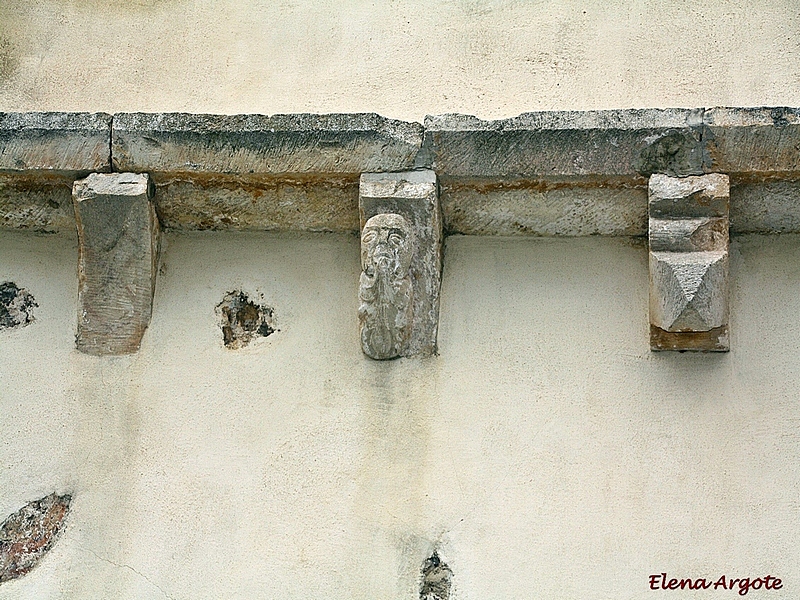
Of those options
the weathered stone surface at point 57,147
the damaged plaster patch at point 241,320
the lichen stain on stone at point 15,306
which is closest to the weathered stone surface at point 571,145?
the damaged plaster patch at point 241,320

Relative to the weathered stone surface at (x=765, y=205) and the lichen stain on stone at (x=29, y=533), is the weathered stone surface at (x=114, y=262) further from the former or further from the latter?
the weathered stone surface at (x=765, y=205)

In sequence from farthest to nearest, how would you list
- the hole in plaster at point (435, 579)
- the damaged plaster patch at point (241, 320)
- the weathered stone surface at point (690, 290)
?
the damaged plaster patch at point (241, 320) < the weathered stone surface at point (690, 290) < the hole in plaster at point (435, 579)

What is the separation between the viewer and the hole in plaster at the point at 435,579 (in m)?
3.83

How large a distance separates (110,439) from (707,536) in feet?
6.46

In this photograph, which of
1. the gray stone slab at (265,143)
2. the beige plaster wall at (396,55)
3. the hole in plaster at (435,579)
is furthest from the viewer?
the beige plaster wall at (396,55)

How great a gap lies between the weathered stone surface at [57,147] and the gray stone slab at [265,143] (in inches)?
2.1

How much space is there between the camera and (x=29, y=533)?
158 inches

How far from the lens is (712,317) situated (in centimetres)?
400

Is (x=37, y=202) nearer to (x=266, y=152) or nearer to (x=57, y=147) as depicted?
(x=57, y=147)

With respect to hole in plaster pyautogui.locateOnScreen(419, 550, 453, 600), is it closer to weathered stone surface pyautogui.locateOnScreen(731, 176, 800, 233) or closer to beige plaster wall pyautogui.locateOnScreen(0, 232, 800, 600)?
beige plaster wall pyautogui.locateOnScreen(0, 232, 800, 600)

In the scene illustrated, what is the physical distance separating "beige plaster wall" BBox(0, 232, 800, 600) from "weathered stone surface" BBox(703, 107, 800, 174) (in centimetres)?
32

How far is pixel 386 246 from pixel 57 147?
1.21 meters

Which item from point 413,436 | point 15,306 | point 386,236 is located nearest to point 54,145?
point 15,306

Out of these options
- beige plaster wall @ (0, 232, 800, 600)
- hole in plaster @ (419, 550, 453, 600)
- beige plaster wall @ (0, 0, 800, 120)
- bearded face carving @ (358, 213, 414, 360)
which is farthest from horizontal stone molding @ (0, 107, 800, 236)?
hole in plaster @ (419, 550, 453, 600)
